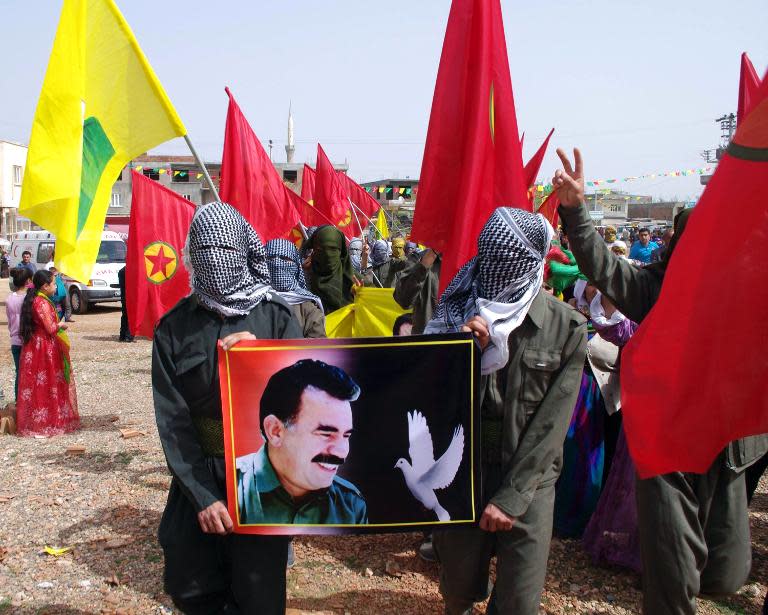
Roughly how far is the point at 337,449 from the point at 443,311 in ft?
2.52

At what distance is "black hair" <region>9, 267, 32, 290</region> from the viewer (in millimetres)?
8945

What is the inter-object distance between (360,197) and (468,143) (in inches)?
544

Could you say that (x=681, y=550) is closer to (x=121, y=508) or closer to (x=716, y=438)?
(x=716, y=438)

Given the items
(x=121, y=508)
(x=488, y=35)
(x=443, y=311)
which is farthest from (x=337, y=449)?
(x=121, y=508)

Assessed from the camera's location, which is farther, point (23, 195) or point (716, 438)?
point (23, 195)

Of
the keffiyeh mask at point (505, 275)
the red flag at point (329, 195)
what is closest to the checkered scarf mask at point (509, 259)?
the keffiyeh mask at point (505, 275)

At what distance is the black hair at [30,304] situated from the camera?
8.20m

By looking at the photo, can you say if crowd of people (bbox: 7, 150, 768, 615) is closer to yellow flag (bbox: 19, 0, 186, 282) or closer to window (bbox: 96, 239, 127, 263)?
yellow flag (bbox: 19, 0, 186, 282)

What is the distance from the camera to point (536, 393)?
9.72 ft

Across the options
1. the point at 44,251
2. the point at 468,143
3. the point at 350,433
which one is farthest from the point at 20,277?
the point at 44,251

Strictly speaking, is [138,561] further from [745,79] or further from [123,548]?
[745,79]

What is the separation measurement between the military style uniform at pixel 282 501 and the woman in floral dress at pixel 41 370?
20.4 feet

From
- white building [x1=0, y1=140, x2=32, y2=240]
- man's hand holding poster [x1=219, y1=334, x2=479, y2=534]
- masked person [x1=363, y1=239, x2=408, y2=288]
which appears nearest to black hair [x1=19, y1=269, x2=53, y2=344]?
masked person [x1=363, y1=239, x2=408, y2=288]

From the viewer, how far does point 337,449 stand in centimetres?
288
